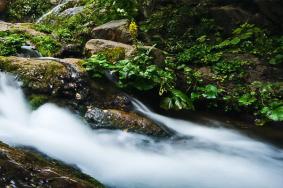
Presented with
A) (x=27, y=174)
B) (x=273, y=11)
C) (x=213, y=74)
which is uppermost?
(x=273, y=11)

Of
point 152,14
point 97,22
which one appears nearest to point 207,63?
point 152,14

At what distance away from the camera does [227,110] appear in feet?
22.5

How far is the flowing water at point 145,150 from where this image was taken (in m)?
4.38

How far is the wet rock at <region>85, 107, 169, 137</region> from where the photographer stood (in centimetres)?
536

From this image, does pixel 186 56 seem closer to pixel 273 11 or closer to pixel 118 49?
pixel 118 49

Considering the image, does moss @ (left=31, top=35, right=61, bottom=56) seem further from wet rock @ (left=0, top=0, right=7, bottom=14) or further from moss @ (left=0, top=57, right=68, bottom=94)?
wet rock @ (left=0, top=0, right=7, bottom=14)

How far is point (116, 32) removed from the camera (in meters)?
8.52

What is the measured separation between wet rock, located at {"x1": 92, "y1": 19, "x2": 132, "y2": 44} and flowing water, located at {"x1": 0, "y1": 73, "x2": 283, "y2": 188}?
107 inches

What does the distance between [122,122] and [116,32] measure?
352 cm

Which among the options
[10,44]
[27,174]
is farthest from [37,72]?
[27,174]

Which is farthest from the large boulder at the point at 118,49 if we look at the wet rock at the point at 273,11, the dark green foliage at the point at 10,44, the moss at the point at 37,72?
the wet rock at the point at 273,11

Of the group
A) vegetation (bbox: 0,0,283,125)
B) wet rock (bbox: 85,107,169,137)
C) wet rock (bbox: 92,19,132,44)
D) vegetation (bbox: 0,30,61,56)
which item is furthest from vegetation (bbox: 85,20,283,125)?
vegetation (bbox: 0,30,61,56)

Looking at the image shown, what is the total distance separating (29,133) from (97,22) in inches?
219

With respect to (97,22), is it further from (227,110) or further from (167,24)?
(227,110)
